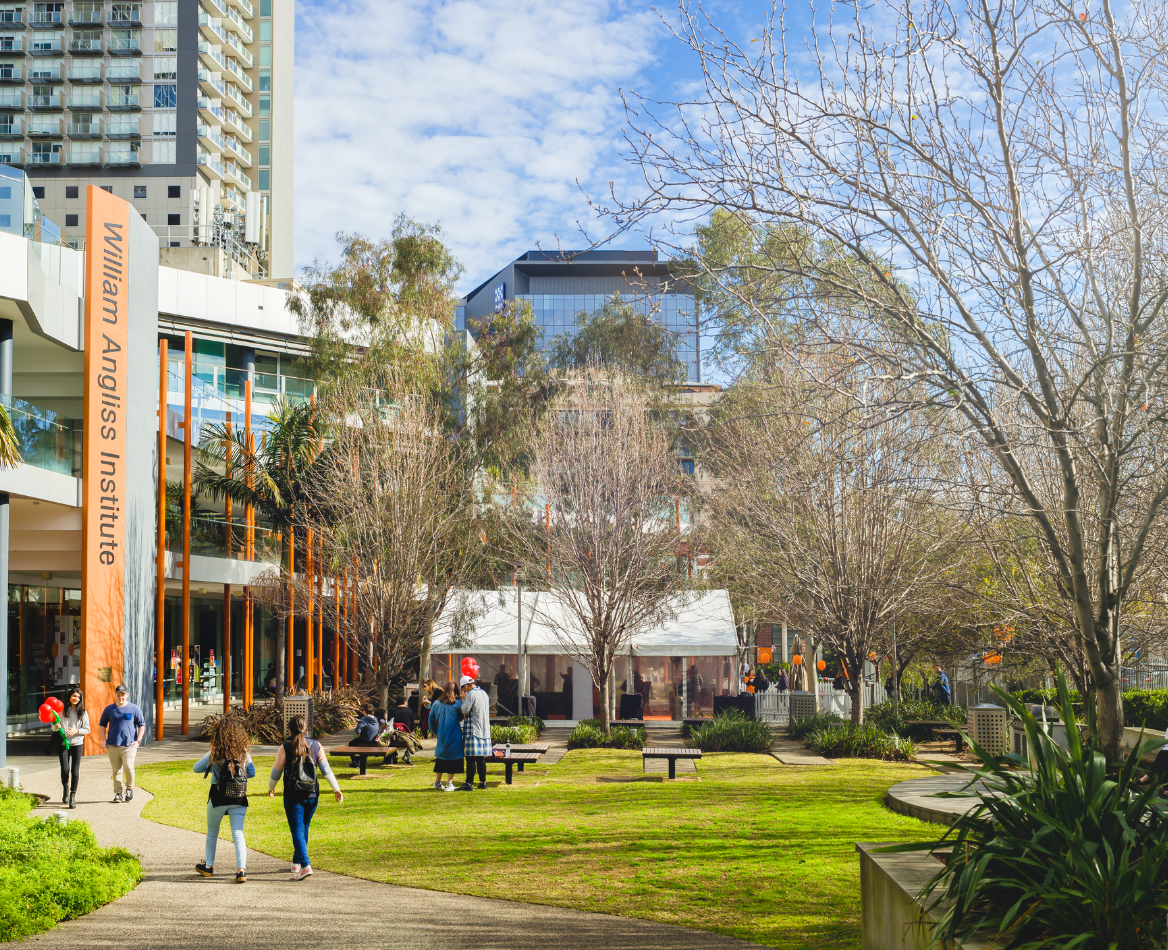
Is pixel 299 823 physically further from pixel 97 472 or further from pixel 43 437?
pixel 97 472

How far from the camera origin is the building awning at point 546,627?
1045 inches

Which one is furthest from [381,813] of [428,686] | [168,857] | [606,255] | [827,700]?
[606,255]

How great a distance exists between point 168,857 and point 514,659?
19.0 meters

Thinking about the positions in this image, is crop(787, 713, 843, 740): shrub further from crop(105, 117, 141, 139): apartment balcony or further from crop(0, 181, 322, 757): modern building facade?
crop(105, 117, 141, 139): apartment balcony

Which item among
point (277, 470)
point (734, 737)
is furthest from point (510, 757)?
point (277, 470)

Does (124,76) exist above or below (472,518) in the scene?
above

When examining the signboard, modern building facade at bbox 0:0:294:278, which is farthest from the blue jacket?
modern building facade at bbox 0:0:294:278

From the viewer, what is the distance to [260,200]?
84000 mm

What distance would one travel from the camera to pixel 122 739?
48.0ft

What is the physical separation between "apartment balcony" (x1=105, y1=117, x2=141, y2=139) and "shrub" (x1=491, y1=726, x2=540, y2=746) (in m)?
73.4

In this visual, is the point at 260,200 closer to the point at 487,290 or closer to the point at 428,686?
the point at 487,290

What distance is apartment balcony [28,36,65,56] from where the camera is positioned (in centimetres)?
8256

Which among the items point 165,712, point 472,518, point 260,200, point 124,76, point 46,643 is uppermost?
point 124,76

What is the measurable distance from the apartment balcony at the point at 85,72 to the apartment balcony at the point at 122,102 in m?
1.54
